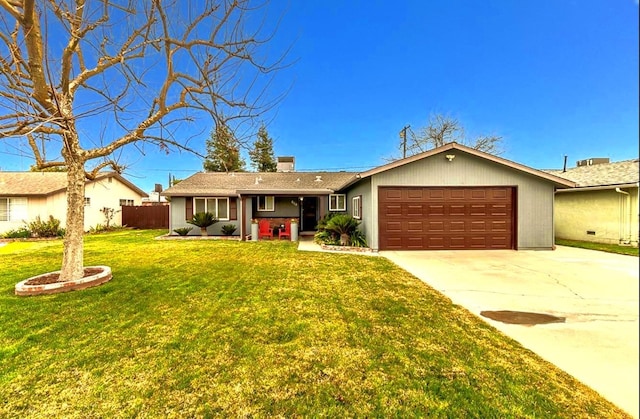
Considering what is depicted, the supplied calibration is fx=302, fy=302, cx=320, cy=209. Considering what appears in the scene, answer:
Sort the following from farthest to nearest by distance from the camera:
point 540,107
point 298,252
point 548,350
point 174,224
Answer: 1. point 174,224
2. point 298,252
3. point 548,350
4. point 540,107

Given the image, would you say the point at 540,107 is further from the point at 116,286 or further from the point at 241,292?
the point at 116,286

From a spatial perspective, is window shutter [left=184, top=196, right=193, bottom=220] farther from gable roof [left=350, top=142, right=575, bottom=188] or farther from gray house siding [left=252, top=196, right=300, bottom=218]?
gable roof [left=350, top=142, right=575, bottom=188]

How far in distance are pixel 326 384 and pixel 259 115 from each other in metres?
4.26

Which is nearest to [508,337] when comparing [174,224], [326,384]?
[326,384]

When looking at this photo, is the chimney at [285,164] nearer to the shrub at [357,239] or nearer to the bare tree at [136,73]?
the shrub at [357,239]

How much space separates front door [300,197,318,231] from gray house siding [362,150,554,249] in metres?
6.36

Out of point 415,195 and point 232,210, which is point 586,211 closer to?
point 415,195

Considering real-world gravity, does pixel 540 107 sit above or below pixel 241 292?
above

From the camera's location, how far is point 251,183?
16641mm

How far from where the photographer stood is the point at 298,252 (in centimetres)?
970

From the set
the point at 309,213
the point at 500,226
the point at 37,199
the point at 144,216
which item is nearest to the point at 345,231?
the point at 500,226

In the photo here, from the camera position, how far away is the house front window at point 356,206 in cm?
1207

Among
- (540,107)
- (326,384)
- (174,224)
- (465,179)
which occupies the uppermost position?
(465,179)

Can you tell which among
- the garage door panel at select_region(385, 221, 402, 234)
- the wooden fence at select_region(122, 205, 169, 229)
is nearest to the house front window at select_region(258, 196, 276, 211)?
the garage door panel at select_region(385, 221, 402, 234)
